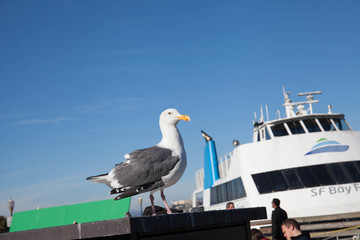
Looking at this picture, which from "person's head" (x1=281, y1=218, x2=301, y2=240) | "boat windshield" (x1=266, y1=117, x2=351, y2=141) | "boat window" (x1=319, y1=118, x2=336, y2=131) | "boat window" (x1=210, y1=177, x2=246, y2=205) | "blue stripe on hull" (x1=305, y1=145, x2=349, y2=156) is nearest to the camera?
"person's head" (x1=281, y1=218, x2=301, y2=240)

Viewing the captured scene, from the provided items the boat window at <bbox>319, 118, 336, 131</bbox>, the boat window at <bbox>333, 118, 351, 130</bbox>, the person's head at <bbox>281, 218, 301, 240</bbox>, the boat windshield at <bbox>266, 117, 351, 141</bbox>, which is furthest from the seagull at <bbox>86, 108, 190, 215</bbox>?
the boat window at <bbox>333, 118, 351, 130</bbox>

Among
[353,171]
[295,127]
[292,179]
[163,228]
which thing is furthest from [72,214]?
[295,127]

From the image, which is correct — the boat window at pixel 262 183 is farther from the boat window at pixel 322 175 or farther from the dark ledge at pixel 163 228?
the dark ledge at pixel 163 228

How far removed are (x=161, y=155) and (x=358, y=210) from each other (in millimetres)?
12819

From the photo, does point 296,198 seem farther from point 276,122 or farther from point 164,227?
point 164,227

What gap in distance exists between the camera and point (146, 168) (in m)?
3.80

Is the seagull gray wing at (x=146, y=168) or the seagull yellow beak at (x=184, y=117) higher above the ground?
the seagull yellow beak at (x=184, y=117)

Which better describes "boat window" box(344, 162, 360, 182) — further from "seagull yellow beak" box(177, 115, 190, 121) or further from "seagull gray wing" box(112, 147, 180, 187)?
"seagull gray wing" box(112, 147, 180, 187)

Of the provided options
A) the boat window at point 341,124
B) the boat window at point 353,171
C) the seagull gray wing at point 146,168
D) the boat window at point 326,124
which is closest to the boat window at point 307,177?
the boat window at point 353,171

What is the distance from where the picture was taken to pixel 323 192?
14.7 m

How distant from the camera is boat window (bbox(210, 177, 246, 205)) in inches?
667

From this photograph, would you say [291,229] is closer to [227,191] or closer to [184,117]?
[184,117]

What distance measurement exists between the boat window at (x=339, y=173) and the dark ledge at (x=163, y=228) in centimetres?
1294

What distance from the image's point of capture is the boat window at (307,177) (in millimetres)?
14938
